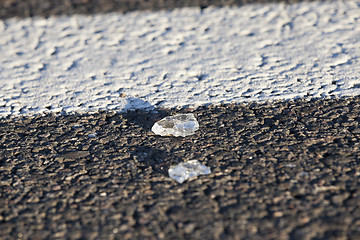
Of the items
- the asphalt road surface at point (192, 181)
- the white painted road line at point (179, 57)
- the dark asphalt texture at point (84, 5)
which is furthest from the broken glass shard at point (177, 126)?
the dark asphalt texture at point (84, 5)

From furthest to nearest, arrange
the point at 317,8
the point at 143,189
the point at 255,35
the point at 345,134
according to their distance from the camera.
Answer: the point at 317,8, the point at 255,35, the point at 345,134, the point at 143,189

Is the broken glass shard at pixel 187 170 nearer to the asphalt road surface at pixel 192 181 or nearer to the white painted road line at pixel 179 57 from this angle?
the asphalt road surface at pixel 192 181

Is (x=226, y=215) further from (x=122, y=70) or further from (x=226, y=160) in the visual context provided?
(x=122, y=70)

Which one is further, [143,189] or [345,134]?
[345,134]

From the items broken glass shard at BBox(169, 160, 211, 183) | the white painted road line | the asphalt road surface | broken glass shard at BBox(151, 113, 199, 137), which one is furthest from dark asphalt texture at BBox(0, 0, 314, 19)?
broken glass shard at BBox(169, 160, 211, 183)

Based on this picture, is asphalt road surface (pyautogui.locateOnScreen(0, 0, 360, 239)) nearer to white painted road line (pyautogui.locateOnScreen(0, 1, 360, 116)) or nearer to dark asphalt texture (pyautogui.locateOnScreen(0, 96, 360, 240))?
dark asphalt texture (pyautogui.locateOnScreen(0, 96, 360, 240))

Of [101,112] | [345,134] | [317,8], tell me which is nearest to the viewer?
[345,134]

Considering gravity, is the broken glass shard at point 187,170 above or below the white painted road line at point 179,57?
below

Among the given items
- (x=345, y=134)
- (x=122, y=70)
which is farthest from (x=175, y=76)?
(x=345, y=134)
